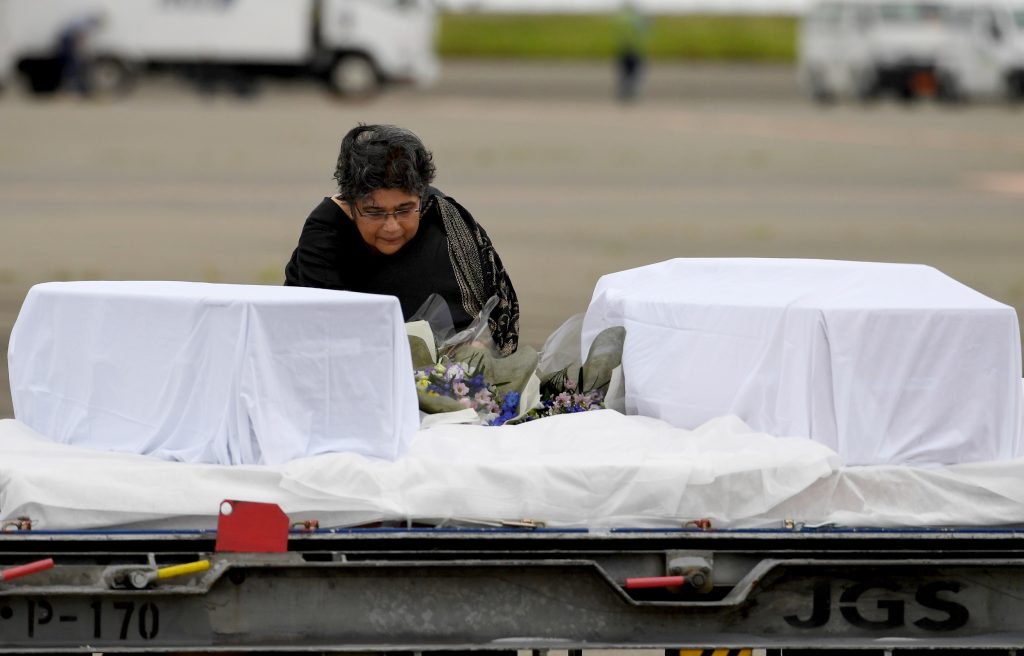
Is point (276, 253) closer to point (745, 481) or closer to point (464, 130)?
point (745, 481)

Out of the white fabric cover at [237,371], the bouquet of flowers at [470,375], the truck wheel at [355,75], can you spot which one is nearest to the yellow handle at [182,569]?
the white fabric cover at [237,371]

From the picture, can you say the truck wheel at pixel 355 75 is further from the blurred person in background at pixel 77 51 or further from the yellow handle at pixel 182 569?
the yellow handle at pixel 182 569

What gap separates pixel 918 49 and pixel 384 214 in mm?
33060

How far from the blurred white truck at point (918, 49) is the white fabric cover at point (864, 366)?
108 ft

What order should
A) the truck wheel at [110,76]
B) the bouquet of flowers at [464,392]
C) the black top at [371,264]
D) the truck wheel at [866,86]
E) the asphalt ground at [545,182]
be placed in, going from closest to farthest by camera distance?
the bouquet of flowers at [464,392]
the black top at [371,264]
the asphalt ground at [545,182]
the truck wheel at [110,76]
the truck wheel at [866,86]

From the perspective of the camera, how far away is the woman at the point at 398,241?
483 cm

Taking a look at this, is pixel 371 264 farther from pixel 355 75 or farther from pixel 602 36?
pixel 602 36

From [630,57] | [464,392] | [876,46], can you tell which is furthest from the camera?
[630,57]

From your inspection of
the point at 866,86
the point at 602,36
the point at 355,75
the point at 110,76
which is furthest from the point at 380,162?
the point at 602,36

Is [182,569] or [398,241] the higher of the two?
[398,241]

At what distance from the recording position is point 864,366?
3.86m

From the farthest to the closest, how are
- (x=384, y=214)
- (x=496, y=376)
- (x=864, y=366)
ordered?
(x=384, y=214), (x=496, y=376), (x=864, y=366)

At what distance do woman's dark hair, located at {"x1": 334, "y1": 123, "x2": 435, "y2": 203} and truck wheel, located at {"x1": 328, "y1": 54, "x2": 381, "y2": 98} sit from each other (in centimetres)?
3184

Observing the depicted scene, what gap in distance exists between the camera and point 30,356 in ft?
13.7
